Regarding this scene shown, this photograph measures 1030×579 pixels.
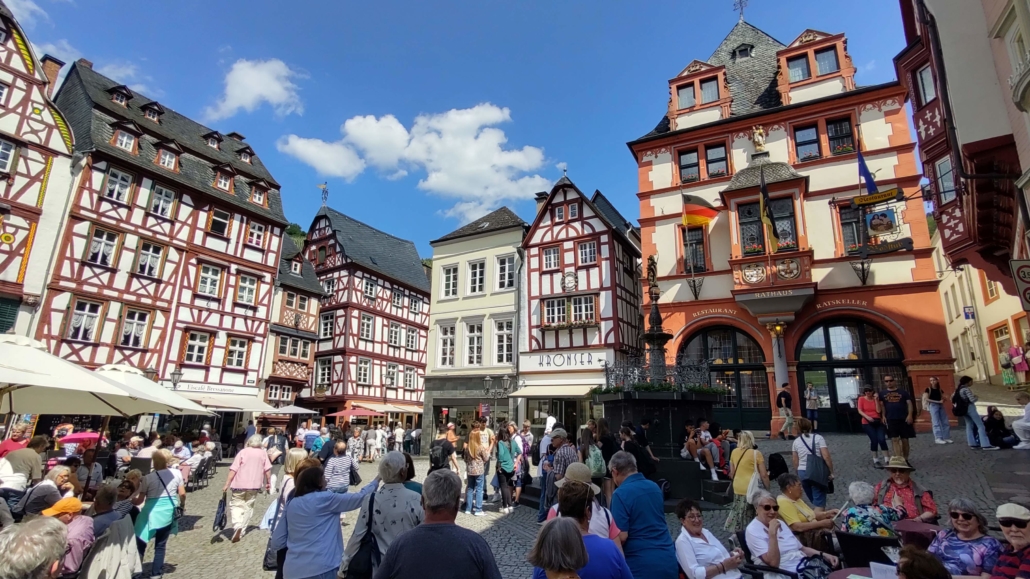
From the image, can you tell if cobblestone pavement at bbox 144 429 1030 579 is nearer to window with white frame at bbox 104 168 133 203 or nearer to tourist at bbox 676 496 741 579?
tourist at bbox 676 496 741 579

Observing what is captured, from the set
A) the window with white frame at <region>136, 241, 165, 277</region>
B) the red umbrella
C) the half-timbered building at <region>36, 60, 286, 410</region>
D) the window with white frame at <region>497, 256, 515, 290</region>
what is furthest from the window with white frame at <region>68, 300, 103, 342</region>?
the window with white frame at <region>497, 256, 515, 290</region>

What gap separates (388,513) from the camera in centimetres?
429

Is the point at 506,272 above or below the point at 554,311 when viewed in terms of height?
above

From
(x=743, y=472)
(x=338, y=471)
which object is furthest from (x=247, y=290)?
(x=743, y=472)

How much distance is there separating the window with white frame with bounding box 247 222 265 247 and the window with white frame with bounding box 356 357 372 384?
9.45 metres

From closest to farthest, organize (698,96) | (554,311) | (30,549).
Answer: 1. (30,549)
2. (698,96)
3. (554,311)

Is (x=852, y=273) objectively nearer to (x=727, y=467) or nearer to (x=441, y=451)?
(x=727, y=467)

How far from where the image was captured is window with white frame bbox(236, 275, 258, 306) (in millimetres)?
26164

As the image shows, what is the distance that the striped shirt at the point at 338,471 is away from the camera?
324 inches

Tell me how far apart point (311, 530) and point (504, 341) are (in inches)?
853

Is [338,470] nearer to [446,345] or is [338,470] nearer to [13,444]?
[13,444]

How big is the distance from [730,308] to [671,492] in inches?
487

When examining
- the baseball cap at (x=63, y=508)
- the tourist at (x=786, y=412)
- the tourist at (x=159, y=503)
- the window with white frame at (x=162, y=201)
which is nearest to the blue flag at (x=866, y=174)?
the tourist at (x=786, y=412)

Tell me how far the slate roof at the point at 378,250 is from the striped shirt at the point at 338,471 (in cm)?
2659
